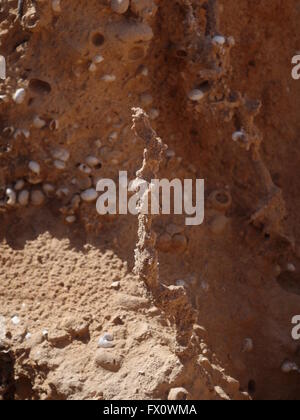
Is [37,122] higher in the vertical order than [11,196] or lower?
higher

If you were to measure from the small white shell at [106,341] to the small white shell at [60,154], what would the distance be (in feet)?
2.15

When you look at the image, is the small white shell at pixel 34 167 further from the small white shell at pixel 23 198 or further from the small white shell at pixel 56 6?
the small white shell at pixel 56 6

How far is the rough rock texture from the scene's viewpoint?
2.03 m

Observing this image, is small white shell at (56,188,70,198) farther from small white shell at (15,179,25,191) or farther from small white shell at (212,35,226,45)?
small white shell at (212,35,226,45)

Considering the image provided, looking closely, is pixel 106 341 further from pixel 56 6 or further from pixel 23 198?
pixel 56 6

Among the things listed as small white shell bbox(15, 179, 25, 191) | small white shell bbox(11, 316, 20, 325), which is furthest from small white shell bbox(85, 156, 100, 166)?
small white shell bbox(11, 316, 20, 325)

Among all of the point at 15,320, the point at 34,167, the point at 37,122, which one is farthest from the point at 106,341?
the point at 37,122

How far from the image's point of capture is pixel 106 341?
2.03 metres

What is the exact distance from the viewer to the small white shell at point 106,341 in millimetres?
2027

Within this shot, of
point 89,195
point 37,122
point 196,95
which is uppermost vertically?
point 196,95

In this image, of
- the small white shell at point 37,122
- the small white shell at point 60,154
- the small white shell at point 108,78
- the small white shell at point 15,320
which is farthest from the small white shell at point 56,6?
the small white shell at point 15,320

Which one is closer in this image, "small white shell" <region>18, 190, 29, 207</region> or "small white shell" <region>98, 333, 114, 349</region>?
"small white shell" <region>98, 333, 114, 349</region>

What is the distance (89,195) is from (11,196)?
11.0 inches

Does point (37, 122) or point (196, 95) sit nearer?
point (37, 122)
